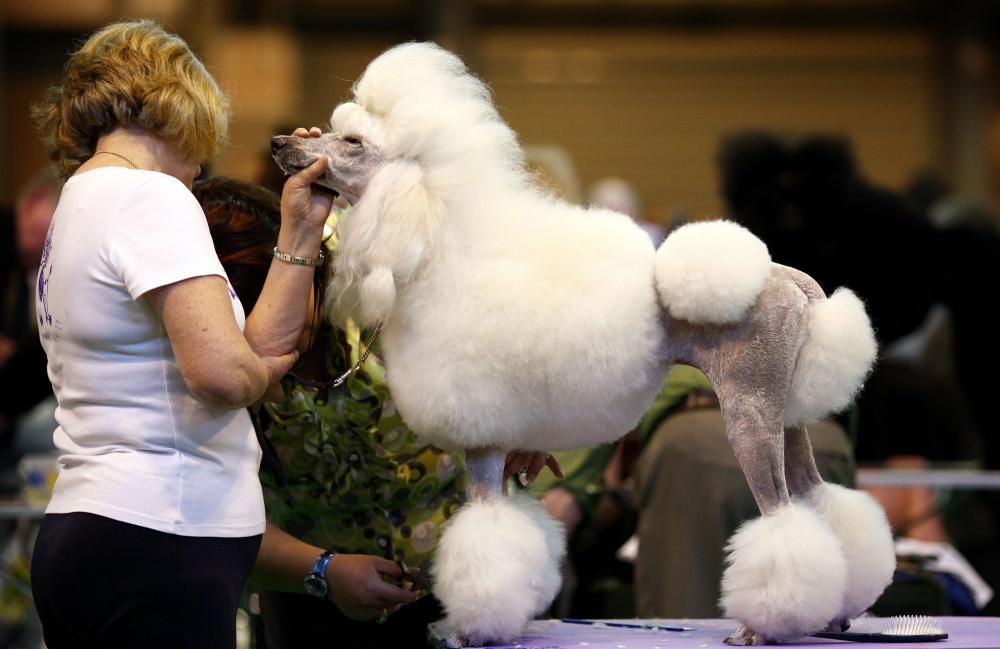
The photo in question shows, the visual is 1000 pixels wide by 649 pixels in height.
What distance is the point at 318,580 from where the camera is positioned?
1927 mm

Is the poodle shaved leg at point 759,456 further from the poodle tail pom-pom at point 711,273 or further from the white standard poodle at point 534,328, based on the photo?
the poodle tail pom-pom at point 711,273

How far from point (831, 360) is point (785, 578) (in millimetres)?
280

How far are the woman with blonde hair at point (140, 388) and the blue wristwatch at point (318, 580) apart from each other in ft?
1.13

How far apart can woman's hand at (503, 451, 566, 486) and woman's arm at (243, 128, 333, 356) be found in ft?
1.15

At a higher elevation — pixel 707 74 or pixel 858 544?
pixel 707 74

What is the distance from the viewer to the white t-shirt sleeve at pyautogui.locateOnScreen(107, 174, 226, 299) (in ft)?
4.82

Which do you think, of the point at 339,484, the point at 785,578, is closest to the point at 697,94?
the point at 339,484

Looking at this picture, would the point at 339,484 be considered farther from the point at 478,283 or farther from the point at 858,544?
the point at 858,544

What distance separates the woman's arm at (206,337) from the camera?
148 cm

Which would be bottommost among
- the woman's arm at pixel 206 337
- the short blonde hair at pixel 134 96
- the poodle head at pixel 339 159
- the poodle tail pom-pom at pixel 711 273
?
the woman's arm at pixel 206 337

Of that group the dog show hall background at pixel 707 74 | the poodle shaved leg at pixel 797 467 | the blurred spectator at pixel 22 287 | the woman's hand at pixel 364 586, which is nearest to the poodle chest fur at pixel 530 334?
the poodle shaved leg at pixel 797 467

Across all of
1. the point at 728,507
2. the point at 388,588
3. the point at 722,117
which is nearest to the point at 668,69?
the point at 722,117

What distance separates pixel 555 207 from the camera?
1688 mm

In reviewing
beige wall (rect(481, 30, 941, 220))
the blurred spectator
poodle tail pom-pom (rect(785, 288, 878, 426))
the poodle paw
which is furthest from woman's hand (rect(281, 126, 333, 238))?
beige wall (rect(481, 30, 941, 220))
